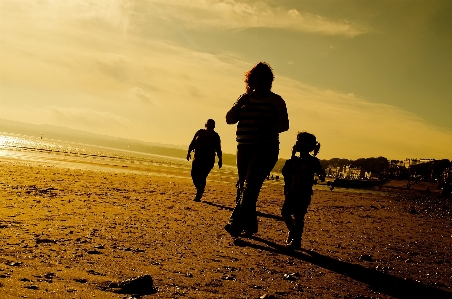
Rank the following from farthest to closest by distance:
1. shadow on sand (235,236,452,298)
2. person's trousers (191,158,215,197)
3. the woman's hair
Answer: person's trousers (191,158,215,197) < the woman's hair < shadow on sand (235,236,452,298)

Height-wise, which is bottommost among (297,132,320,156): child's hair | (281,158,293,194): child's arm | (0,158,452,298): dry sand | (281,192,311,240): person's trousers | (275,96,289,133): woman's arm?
(0,158,452,298): dry sand

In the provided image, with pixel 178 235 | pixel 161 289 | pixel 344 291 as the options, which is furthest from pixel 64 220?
pixel 344 291

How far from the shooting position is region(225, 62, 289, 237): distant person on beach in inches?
192

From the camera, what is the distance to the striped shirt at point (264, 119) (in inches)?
191

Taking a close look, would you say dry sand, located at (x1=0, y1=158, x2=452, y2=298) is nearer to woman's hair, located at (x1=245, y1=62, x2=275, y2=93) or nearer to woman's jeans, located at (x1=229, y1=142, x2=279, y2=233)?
woman's jeans, located at (x1=229, y1=142, x2=279, y2=233)

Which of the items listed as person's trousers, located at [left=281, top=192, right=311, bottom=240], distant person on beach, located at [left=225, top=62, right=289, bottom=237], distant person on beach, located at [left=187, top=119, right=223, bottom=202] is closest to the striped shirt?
distant person on beach, located at [left=225, top=62, right=289, bottom=237]

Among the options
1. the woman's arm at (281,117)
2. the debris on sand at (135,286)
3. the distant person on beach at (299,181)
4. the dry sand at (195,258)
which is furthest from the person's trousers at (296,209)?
the debris on sand at (135,286)

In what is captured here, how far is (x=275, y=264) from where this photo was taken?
4020mm

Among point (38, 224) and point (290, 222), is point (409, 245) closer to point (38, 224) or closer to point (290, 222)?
point (290, 222)

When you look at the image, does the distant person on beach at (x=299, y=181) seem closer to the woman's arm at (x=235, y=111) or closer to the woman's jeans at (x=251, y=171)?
the woman's jeans at (x=251, y=171)

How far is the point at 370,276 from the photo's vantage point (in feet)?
12.5

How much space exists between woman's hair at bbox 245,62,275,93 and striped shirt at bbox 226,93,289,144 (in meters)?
0.18

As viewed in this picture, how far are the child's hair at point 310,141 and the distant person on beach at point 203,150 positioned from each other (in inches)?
211

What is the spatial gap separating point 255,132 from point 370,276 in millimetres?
2126
